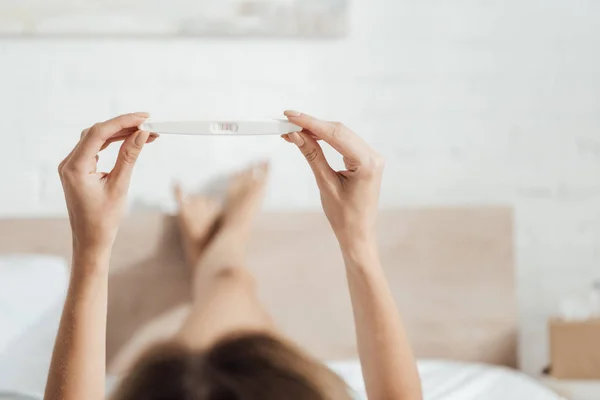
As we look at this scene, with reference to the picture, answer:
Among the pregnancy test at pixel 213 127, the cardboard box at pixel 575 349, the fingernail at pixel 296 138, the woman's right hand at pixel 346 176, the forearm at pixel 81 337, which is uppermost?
the pregnancy test at pixel 213 127

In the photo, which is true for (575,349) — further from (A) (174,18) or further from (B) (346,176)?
(A) (174,18)

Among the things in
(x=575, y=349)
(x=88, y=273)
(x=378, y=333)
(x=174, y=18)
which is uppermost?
(x=174, y=18)

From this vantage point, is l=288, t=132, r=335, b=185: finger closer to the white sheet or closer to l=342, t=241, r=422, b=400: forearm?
l=342, t=241, r=422, b=400: forearm

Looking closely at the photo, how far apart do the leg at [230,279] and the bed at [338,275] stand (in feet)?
0.19

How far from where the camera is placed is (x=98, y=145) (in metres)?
0.79

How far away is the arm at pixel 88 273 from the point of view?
81 cm

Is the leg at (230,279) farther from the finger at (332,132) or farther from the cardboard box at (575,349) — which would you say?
the cardboard box at (575,349)

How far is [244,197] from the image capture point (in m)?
1.38

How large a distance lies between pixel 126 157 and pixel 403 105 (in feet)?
2.64

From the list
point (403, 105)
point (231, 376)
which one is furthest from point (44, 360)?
point (403, 105)

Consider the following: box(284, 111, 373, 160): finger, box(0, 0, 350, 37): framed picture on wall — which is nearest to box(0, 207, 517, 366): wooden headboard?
box(0, 0, 350, 37): framed picture on wall

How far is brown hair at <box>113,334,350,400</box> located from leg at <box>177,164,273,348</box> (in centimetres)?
19

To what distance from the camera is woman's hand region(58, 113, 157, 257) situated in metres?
0.78

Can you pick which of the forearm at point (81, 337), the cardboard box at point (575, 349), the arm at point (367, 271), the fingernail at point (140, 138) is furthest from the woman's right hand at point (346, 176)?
the cardboard box at point (575, 349)
